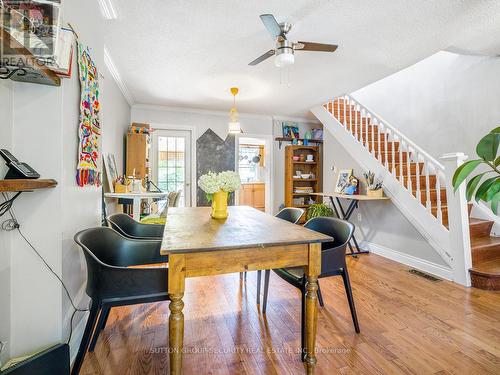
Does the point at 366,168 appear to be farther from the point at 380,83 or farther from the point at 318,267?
the point at 318,267

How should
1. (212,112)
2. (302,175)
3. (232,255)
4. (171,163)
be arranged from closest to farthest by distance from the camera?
1. (232,255)
2. (171,163)
3. (212,112)
4. (302,175)

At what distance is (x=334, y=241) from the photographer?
2010 mm

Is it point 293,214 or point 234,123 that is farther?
point 234,123

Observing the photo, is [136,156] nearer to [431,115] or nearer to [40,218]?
[40,218]

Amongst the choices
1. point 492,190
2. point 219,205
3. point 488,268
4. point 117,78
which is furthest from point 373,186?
point 117,78

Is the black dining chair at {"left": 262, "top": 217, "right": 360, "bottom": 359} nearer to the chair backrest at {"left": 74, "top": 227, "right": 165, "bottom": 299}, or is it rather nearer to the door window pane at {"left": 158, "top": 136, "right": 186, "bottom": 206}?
the chair backrest at {"left": 74, "top": 227, "right": 165, "bottom": 299}

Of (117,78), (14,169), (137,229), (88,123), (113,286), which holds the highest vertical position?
(117,78)

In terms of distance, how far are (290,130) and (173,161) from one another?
2.72 m

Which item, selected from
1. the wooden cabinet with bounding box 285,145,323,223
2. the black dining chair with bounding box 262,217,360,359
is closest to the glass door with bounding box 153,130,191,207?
the wooden cabinet with bounding box 285,145,323,223

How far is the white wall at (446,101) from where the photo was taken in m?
3.27

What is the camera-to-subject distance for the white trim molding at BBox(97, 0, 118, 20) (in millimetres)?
2029

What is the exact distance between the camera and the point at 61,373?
131 centimetres

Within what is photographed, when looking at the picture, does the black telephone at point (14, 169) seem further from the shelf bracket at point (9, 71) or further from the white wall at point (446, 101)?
the white wall at point (446, 101)

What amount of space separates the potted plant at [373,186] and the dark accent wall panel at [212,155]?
2792 millimetres
